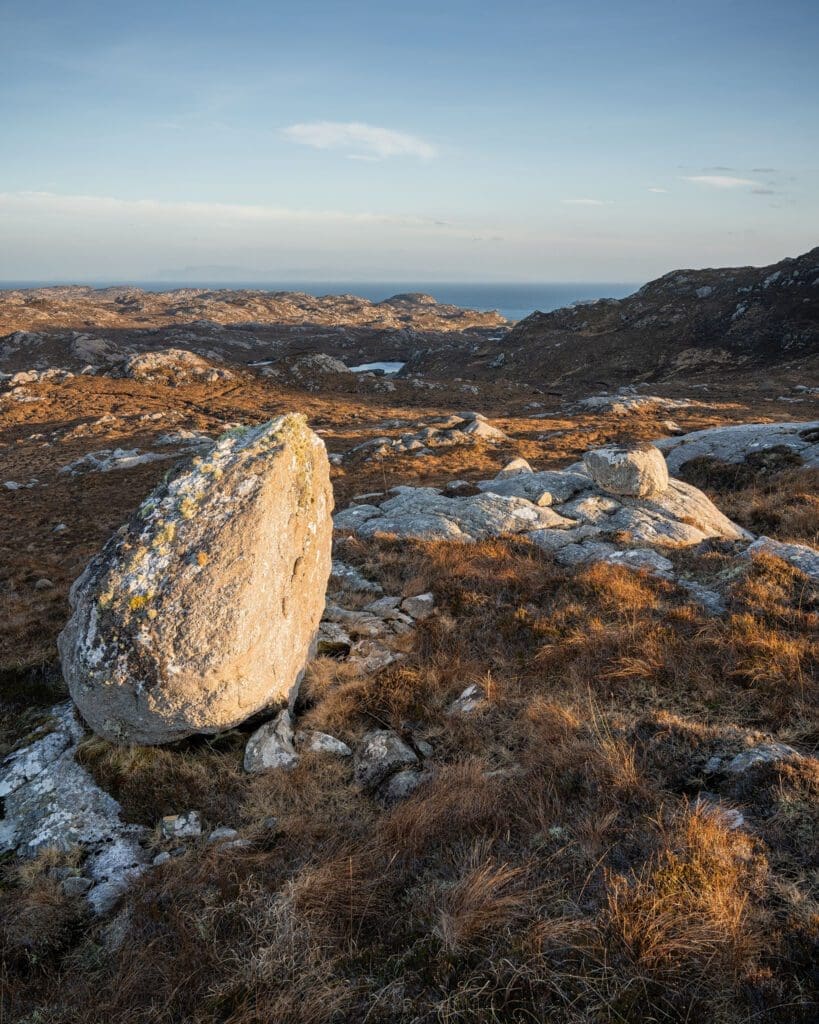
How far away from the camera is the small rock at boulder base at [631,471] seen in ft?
52.9

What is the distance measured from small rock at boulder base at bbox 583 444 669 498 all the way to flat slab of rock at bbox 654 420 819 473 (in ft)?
31.0

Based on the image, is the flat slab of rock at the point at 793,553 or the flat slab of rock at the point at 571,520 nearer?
the flat slab of rock at the point at 793,553

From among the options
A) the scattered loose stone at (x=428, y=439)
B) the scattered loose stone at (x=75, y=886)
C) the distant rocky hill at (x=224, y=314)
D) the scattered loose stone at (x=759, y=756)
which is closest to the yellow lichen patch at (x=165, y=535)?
the scattered loose stone at (x=75, y=886)

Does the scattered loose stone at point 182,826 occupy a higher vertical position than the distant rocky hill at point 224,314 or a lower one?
lower

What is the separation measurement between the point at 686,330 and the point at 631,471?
71928 mm

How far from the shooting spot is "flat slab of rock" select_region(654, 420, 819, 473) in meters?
22.6

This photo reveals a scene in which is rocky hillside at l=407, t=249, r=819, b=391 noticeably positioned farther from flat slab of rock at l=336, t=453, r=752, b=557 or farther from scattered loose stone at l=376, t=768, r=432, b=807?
scattered loose stone at l=376, t=768, r=432, b=807

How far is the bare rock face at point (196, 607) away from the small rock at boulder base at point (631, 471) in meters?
12.2

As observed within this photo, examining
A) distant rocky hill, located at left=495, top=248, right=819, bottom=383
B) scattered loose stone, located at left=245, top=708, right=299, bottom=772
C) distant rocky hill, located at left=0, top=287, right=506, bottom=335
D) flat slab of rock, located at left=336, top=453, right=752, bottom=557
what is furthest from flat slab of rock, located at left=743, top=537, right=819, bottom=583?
distant rocky hill, located at left=0, top=287, right=506, bottom=335

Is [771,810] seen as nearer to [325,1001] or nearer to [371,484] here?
[325,1001]

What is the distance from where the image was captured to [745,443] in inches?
961

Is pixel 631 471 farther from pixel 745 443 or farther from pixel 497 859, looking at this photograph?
pixel 497 859

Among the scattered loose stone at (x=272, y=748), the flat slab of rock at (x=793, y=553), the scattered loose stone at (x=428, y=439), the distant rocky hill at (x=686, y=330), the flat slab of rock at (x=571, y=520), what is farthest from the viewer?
the distant rocky hill at (x=686, y=330)

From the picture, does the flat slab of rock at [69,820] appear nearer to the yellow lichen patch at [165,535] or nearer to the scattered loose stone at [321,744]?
the scattered loose stone at [321,744]
